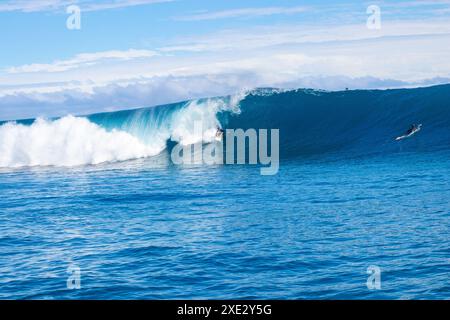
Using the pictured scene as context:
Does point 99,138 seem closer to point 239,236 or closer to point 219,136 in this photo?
point 219,136

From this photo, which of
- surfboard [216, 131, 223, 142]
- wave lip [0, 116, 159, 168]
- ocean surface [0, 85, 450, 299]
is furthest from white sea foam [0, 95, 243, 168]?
surfboard [216, 131, 223, 142]

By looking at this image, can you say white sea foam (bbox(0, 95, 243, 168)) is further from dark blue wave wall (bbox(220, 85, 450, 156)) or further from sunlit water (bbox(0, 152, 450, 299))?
sunlit water (bbox(0, 152, 450, 299))

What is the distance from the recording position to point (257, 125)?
35.2 metres

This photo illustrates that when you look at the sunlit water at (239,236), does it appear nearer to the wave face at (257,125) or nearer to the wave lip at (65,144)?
the wave face at (257,125)

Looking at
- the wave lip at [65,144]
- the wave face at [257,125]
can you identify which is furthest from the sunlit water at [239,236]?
the wave lip at [65,144]

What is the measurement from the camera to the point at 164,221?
15.9m

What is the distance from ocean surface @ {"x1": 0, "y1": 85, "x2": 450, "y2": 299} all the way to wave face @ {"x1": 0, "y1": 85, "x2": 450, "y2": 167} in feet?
0.42

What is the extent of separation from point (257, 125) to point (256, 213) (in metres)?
19.3

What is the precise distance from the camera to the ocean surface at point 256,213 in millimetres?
10500

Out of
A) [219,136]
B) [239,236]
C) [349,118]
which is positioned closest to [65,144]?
[219,136]

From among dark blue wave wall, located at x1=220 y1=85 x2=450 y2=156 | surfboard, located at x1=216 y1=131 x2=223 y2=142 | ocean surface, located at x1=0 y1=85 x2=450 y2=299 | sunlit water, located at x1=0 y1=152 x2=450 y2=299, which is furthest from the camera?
surfboard, located at x1=216 y1=131 x2=223 y2=142

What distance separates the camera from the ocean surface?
10500 mm

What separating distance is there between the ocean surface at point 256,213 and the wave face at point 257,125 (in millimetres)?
128
